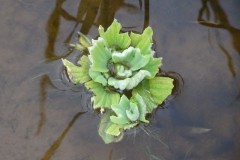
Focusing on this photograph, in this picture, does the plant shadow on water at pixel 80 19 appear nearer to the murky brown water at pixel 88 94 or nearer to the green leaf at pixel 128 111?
the murky brown water at pixel 88 94

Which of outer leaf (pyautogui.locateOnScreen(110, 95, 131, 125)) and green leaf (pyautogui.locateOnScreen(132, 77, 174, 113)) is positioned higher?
green leaf (pyautogui.locateOnScreen(132, 77, 174, 113))

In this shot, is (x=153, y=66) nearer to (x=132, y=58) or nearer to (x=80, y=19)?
(x=132, y=58)

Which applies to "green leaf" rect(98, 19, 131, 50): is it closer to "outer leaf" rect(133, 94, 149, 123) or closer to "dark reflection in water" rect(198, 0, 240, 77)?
"outer leaf" rect(133, 94, 149, 123)

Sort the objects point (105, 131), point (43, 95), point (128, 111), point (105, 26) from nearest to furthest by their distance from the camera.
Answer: point (128, 111) < point (105, 131) < point (43, 95) < point (105, 26)

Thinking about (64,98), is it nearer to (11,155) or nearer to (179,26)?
(11,155)

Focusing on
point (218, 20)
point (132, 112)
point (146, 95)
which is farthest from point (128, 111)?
point (218, 20)

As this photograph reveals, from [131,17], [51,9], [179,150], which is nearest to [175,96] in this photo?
[179,150]

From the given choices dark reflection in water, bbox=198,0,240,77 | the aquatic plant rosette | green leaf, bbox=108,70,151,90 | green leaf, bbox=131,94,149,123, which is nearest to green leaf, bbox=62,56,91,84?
the aquatic plant rosette
